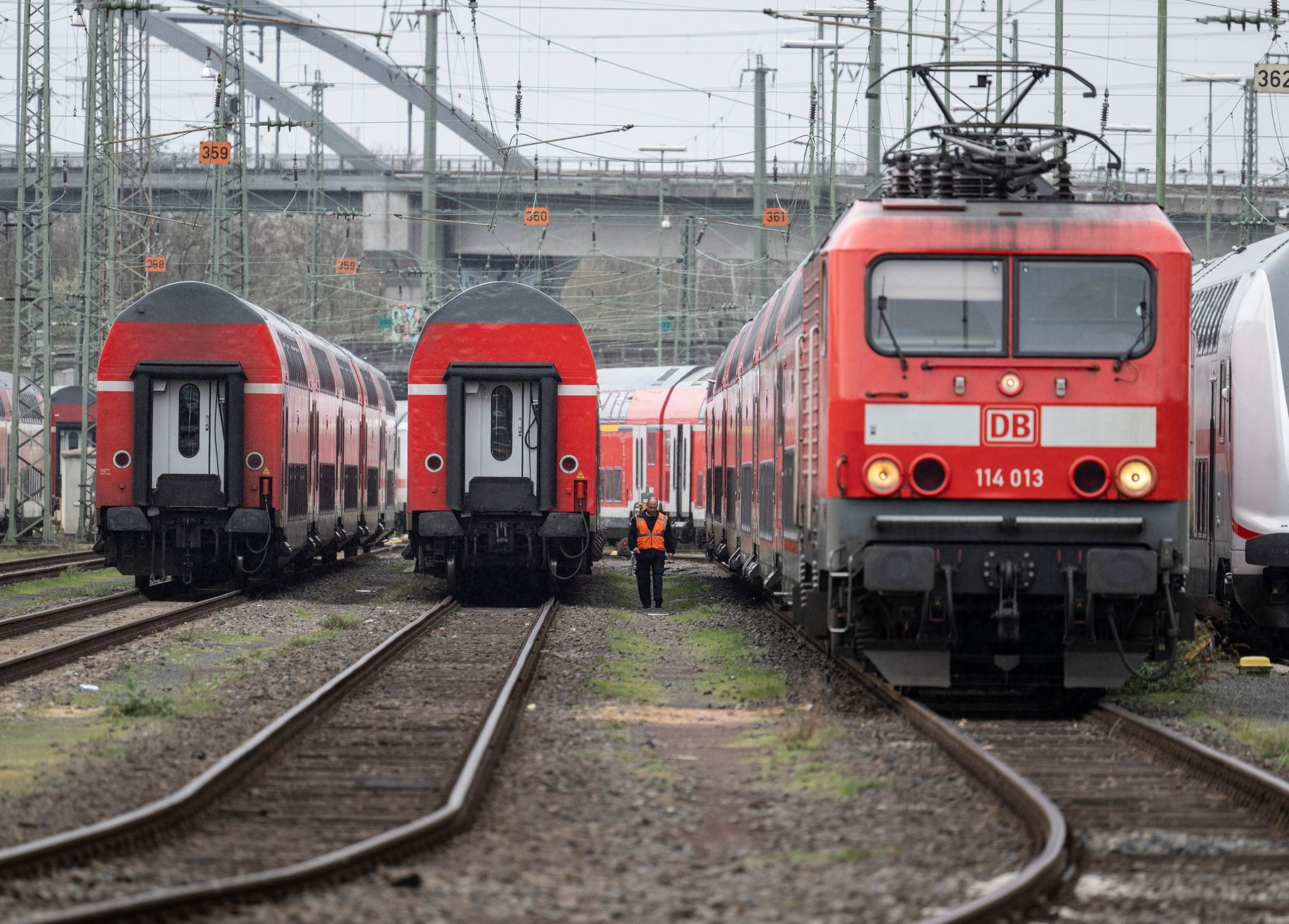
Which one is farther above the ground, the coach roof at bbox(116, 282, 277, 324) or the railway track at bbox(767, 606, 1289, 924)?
the coach roof at bbox(116, 282, 277, 324)

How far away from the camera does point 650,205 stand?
65812mm

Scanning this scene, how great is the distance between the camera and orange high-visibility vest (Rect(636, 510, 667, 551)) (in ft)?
75.5

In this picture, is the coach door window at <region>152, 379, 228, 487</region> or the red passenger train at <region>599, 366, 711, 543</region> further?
the red passenger train at <region>599, 366, 711, 543</region>

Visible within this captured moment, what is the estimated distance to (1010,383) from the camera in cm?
1159

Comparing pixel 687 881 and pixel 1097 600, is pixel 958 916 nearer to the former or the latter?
pixel 687 881

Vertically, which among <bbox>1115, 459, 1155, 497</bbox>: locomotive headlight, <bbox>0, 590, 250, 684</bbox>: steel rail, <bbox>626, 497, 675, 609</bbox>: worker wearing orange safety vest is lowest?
<bbox>0, 590, 250, 684</bbox>: steel rail

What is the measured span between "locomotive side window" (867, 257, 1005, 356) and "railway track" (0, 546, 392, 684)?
293 inches

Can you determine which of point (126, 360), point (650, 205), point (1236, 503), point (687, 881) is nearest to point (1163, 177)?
point (1236, 503)

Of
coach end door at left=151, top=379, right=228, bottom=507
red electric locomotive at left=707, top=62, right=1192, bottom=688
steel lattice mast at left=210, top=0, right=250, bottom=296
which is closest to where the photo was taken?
red electric locomotive at left=707, top=62, right=1192, bottom=688

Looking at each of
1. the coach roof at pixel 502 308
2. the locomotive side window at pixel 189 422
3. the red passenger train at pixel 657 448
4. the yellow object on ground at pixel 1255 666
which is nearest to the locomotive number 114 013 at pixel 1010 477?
the yellow object on ground at pixel 1255 666

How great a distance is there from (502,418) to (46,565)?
1233 centimetres

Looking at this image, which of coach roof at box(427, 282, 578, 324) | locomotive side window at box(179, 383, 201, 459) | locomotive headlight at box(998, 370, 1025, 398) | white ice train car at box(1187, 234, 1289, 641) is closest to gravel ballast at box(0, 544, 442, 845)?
locomotive side window at box(179, 383, 201, 459)

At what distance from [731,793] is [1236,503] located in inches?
331

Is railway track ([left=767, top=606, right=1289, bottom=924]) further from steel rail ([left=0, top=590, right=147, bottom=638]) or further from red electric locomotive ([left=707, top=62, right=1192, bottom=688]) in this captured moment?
steel rail ([left=0, top=590, right=147, bottom=638])
